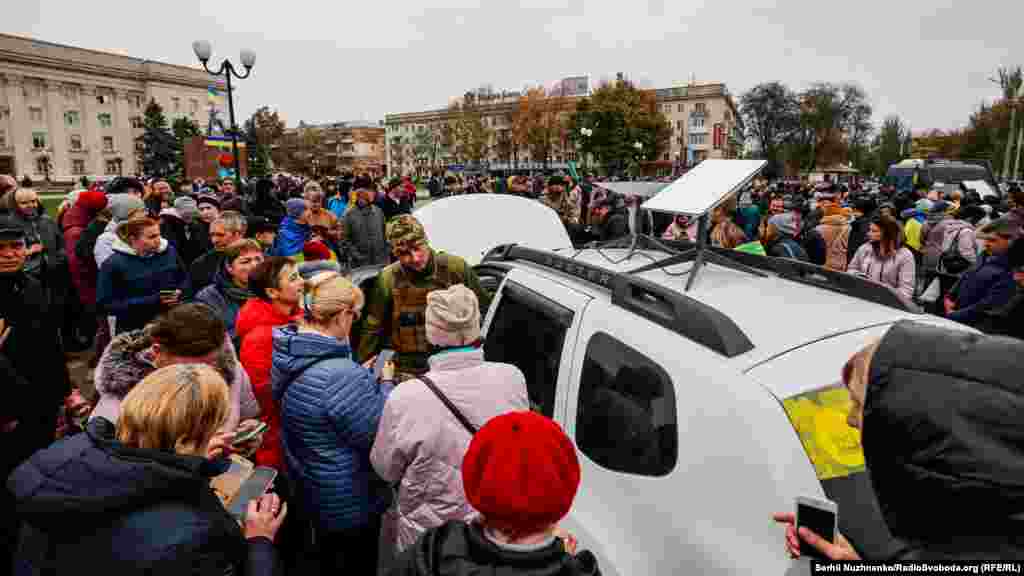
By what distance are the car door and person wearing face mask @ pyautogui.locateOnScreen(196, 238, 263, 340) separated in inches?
76.4

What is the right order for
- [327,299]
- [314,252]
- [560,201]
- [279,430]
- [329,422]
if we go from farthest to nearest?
1. [560,201]
2. [314,252]
3. [279,430]
4. [327,299]
5. [329,422]

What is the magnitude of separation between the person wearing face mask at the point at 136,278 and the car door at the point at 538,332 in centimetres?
316

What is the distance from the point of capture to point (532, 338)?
8.85ft

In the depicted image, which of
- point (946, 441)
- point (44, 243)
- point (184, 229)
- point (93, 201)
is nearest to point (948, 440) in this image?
point (946, 441)

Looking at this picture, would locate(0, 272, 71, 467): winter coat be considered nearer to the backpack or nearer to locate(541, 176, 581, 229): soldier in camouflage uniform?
locate(541, 176, 581, 229): soldier in camouflage uniform

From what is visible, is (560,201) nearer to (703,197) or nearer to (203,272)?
(203,272)

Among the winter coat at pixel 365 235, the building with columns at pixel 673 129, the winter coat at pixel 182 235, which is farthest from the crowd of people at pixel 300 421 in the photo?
the building with columns at pixel 673 129

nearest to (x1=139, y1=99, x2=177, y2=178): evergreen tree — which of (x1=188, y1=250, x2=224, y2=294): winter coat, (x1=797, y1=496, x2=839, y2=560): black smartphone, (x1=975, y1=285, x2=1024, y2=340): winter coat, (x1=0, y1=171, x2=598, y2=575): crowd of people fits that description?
(x1=188, y1=250, x2=224, y2=294): winter coat

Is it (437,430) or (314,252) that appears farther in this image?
(314,252)

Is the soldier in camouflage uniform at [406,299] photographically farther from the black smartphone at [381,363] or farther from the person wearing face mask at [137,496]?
the person wearing face mask at [137,496]

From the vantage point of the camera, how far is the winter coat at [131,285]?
15.0 feet

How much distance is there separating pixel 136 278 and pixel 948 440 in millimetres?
5288

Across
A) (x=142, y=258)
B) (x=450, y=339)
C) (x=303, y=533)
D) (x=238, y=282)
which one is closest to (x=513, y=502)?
(x=450, y=339)

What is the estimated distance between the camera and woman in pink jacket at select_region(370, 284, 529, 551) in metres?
2.12
